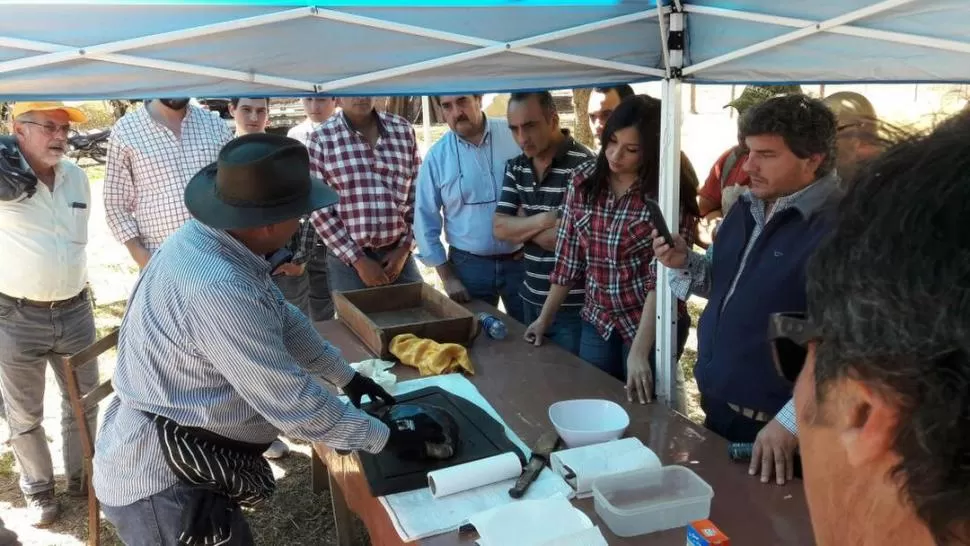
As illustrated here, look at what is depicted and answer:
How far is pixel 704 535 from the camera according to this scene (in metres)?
1.38

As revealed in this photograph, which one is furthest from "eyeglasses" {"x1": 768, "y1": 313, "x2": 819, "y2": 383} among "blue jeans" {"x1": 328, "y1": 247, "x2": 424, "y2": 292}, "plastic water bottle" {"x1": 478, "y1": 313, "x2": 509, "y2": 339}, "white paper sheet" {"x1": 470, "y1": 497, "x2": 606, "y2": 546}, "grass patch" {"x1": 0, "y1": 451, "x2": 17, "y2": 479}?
"grass patch" {"x1": 0, "y1": 451, "x2": 17, "y2": 479}

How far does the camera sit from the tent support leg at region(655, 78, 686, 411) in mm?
2375

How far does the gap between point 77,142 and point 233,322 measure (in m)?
13.4

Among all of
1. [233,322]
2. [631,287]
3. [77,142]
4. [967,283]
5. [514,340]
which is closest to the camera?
[967,283]

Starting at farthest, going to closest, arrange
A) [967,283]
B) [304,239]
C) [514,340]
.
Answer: [304,239]
[514,340]
[967,283]

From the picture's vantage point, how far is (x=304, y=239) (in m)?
3.90

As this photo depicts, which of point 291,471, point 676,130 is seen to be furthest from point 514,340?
point 291,471

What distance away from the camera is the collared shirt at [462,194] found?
3396 mm

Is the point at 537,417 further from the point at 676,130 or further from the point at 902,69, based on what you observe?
the point at 902,69

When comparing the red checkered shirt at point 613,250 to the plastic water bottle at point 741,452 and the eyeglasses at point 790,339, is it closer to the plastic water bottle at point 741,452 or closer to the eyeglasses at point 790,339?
the plastic water bottle at point 741,452

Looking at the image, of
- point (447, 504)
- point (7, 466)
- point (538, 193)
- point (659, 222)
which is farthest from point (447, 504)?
point (7, 466)

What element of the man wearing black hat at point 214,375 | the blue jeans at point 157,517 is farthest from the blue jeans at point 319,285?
the blue jeans at point 157,517

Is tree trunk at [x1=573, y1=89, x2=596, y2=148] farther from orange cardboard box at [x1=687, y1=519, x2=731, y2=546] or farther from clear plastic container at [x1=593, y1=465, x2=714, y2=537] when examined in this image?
orange cardboard box at [x1=687, y1=519, x2=731, y2=546]

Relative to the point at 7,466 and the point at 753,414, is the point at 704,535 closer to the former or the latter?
the point at 753,414
